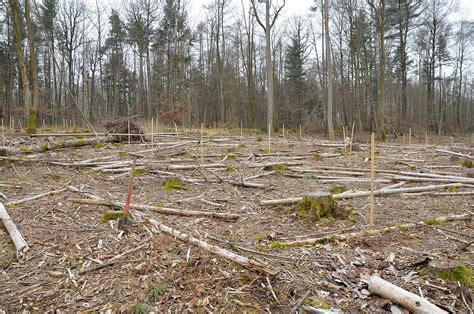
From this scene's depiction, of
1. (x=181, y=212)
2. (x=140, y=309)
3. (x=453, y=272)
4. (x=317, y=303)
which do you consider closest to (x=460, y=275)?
(x=453, y=272)

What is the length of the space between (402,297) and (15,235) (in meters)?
4.32

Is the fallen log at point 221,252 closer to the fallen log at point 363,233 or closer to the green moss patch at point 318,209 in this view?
the fallen log at point 363,233

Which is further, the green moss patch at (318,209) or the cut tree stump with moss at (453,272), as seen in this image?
the green moss patch at (318,209)

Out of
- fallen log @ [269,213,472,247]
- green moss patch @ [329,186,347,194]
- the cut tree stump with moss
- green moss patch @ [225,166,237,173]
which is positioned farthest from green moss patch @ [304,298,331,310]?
green moss patch @ [225,166,237,173]

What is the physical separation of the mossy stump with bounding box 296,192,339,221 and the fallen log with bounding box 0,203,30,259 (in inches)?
144

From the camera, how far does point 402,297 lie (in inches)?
106

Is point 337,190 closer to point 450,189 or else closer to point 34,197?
point 450,189

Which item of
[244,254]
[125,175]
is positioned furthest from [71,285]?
[125,175]

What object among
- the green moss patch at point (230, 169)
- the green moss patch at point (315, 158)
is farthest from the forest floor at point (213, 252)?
the green moss patch at point (315, 158)

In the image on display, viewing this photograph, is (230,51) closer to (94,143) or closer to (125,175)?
(94,143)

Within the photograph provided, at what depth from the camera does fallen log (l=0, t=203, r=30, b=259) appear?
363 centimetres

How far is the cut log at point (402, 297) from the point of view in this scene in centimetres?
256

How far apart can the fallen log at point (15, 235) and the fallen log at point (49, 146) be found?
4559 millimetres

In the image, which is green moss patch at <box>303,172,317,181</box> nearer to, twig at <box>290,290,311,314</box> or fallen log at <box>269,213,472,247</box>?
fallen log at <box>269,213,472,247</box>
